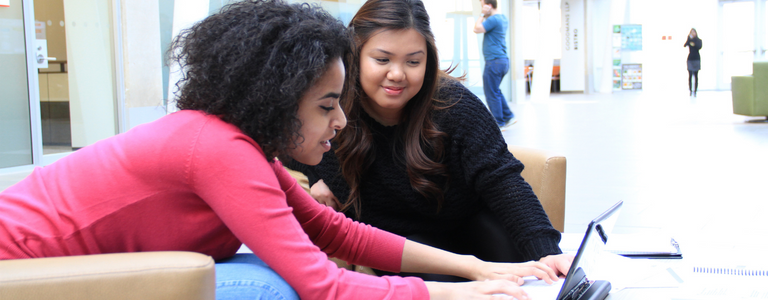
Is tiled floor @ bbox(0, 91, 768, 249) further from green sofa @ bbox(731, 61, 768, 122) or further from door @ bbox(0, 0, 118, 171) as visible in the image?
door @ bbox(0, 0, 118, 171)

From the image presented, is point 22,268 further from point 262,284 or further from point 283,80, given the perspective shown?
point 283,80

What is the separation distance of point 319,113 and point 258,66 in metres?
0.13

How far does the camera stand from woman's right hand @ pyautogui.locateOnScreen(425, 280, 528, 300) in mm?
896

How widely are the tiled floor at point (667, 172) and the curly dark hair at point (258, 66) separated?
224cm

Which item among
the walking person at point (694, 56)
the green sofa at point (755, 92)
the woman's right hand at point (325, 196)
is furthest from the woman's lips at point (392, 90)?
the walking person at point (694, 56)

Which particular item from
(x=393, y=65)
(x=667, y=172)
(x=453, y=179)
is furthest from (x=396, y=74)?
(x=667, y=172)

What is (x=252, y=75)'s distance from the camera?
2.71 ft

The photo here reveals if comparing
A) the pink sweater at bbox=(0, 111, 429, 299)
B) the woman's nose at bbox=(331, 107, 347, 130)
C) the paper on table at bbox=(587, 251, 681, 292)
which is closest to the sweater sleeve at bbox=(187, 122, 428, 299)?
the pink sweater at bbox=(0, 111, 429, 299)

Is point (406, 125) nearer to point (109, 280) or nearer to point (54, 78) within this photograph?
point (109, 280)

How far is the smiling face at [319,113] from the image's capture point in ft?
2.94

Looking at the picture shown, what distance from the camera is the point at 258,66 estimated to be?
0.82 meters

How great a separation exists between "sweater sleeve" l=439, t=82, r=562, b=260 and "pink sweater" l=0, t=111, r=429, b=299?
55cm

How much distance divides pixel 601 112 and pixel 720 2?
9.88 m

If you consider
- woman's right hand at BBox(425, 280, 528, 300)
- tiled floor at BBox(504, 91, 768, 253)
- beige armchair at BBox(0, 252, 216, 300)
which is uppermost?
beige armchair at BBox(0, 252, 216, 300)
